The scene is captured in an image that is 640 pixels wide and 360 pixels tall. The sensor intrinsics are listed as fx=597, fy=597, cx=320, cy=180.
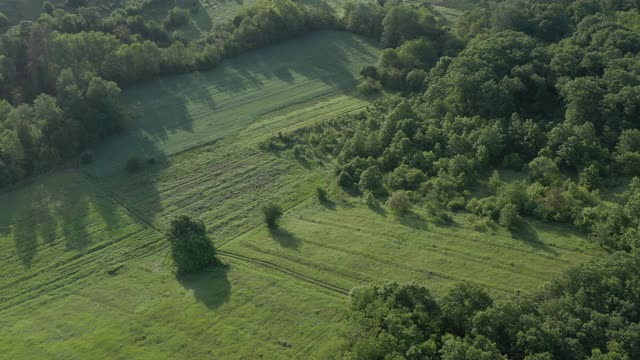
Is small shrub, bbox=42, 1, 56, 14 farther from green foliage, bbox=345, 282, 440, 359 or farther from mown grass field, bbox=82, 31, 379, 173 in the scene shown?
green foliage, bbox=345, 282, 440, 359

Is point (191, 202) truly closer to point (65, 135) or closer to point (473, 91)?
point (65, 135)

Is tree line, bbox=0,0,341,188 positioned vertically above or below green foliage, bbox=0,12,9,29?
below

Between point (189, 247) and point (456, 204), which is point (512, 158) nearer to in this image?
point (456, 204)

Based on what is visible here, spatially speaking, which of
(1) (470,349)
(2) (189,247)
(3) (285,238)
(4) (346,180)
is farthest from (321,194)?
(1) (470,349)

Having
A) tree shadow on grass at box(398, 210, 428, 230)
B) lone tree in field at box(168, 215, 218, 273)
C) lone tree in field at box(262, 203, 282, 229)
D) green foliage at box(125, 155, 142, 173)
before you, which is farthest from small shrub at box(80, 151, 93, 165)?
tree shadow on grass at box(398, 210, 428, 230)

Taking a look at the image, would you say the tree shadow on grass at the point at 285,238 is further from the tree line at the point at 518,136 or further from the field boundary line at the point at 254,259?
the tree line at the point at 518,136

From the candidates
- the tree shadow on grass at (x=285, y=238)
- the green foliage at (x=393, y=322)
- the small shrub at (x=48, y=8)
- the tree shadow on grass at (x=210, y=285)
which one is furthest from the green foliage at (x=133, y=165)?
the small shrub at (x=48, y=8)
